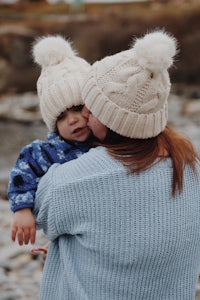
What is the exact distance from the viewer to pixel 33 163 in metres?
1.96

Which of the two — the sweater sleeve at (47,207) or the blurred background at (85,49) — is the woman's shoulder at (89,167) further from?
the blurred background at (85,49)

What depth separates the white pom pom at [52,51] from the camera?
7.23ft

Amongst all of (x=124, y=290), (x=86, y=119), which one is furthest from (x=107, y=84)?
(x=124, y=290)

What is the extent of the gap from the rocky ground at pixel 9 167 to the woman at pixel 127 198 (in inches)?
74.4

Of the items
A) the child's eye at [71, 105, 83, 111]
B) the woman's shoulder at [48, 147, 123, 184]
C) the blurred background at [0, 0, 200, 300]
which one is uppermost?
the blurred background at [0, 0, 200, 300]

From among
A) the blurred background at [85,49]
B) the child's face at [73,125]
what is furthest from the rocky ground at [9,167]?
the child's face at [73,125]

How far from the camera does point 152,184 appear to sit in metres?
1.71

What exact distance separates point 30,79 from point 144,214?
1516 centimetres

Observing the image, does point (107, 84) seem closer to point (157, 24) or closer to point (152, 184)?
point (152, 184)

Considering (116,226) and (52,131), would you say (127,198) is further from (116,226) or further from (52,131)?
(52,131)

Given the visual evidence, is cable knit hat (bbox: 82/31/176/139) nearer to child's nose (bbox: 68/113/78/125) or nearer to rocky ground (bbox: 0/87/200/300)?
child's nose (bbox: 68/113/78/125)

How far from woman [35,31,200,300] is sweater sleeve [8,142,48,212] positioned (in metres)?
0.05

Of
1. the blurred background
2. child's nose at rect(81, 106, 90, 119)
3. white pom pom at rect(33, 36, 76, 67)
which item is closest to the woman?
child's nose at rect(81, 106, 90, 119)

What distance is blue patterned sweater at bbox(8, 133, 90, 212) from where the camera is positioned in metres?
1.87
